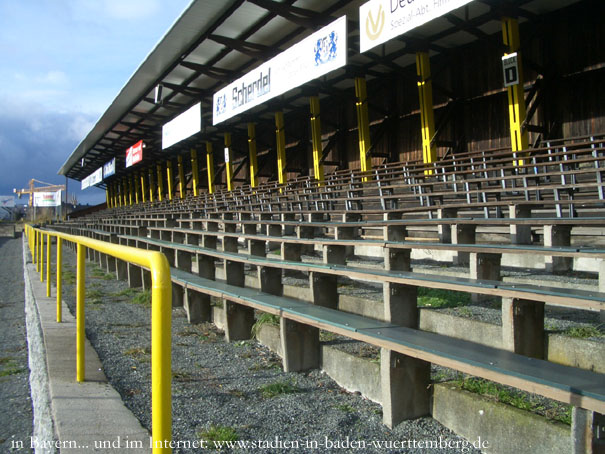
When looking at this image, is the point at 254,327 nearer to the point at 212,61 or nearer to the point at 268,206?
the point at 268,206

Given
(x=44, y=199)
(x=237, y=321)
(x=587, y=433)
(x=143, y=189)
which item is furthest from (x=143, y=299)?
(x=44, y=199)

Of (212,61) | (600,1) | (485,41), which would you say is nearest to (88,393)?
(600,1)

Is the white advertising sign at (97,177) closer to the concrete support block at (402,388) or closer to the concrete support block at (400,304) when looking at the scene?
the concrete support block at (400,304)

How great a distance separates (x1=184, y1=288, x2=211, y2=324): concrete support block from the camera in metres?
5.16

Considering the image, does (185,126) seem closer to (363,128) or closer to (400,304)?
(363,128)

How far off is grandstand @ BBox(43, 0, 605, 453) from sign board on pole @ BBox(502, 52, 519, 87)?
44 mm

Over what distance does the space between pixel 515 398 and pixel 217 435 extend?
1.45m

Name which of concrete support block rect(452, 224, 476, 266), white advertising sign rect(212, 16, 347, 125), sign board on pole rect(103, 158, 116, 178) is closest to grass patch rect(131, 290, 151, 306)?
concrete support block rect(452, 224, 476, 266)

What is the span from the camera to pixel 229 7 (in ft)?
43.9

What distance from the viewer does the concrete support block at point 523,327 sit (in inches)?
100

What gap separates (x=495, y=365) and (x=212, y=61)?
17.3m

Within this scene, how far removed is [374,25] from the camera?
971 centimetres

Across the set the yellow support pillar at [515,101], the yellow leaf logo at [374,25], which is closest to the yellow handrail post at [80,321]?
the yellow leaf logo at [374,25]

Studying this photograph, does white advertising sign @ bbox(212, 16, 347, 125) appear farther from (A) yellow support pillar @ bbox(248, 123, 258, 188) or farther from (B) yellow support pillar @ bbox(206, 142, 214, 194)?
(B) yellow support pillar @ bbox(206, 142, 214, 194)
